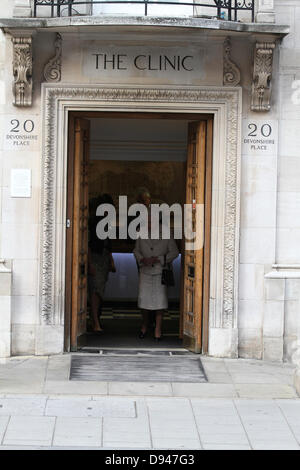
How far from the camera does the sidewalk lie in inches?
321

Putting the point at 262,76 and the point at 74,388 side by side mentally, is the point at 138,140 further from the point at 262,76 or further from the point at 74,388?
the point at 74,388

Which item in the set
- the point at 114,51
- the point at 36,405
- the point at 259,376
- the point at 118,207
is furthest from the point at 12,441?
the point at 118,207

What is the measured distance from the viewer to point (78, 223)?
38.6ft

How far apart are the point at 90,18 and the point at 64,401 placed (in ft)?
15.0

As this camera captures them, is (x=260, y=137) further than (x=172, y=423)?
Yes

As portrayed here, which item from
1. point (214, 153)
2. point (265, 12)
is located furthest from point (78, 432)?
point (265, 12)

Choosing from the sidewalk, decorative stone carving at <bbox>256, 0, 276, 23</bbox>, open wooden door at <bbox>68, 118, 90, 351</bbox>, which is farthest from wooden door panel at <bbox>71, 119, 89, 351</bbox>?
decorative stone carving at <bbox>256, 0, 276, 23</bbox>

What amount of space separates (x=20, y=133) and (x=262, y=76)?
127 inches

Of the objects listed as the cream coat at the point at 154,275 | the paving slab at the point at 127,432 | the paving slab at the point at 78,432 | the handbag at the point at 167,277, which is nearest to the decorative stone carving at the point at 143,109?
the handbag at the point at 167,277

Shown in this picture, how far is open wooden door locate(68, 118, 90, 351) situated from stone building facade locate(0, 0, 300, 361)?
266 millimetres

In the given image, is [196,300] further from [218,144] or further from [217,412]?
[217,412]

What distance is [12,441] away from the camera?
7.99 meters

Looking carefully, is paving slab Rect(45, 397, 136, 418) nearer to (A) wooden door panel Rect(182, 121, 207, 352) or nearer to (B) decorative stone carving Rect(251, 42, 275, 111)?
(A) wooden door panel Rect(182, 121, 207, 352)

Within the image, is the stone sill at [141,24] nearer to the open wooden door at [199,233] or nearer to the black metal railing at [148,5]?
the black metal railing at [148,5]
